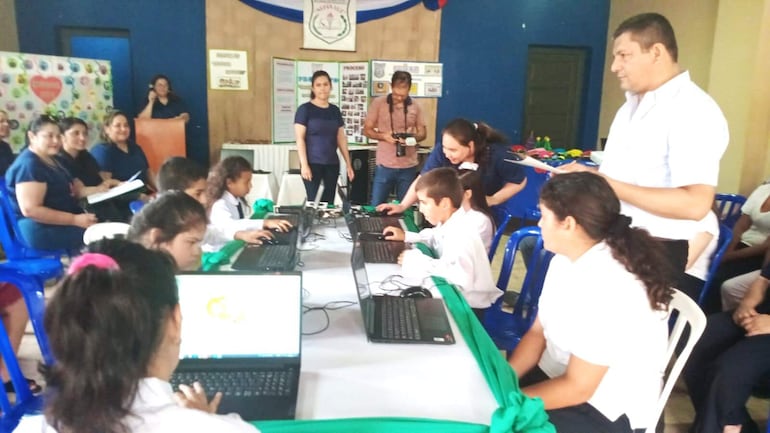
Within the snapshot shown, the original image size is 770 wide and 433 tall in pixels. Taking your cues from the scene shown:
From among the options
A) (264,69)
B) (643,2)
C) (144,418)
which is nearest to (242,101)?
(264,69)

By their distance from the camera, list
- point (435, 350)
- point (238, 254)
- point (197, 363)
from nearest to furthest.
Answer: point (197, 363) < point (435, 350) < point (238, 254)

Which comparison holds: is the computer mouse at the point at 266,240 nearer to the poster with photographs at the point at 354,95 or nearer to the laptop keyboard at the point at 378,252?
the laptop keyboard at the point at 378,252

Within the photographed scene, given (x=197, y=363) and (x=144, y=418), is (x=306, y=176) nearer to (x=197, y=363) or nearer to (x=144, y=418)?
(x=197, y=363)

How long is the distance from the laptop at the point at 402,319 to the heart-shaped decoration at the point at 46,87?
167 inches

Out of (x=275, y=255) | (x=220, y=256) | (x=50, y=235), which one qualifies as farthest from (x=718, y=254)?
(x=50, y=235)

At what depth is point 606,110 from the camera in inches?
260

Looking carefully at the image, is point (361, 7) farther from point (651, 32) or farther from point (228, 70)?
point (651, 32)

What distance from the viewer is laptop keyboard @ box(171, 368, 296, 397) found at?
119 centimetres

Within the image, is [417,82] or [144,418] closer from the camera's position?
[144,418]

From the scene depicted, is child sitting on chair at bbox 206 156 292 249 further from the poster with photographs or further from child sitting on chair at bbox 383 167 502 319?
the poster with photographs

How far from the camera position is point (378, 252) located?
7.48 feet

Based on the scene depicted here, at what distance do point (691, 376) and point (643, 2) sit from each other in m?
4.85

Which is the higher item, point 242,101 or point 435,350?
point 242,101

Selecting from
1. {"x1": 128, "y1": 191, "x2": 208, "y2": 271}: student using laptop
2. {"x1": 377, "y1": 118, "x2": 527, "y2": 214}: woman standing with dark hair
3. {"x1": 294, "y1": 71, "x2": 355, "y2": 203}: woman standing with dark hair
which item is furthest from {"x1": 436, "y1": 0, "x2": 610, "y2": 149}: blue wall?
{"x1": 128, "y1": 191, "x2": 208, "y2": 271}: student using laptop
